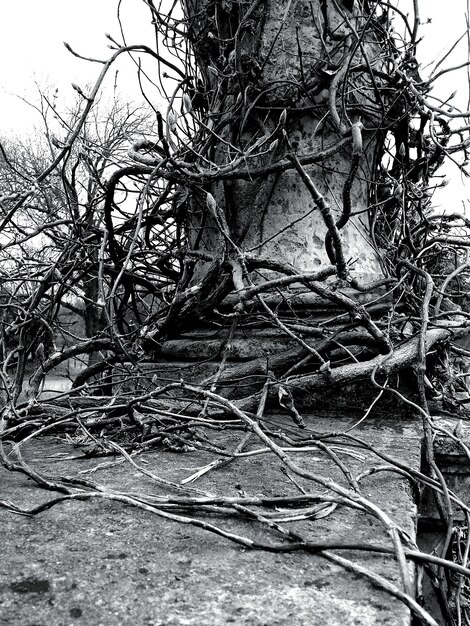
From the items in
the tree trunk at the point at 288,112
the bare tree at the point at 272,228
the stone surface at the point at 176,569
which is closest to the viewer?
the stone surface at the point at 176,569

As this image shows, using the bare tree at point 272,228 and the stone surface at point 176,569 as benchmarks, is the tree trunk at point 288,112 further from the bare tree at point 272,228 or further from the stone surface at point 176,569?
the stone surface at point 176,569

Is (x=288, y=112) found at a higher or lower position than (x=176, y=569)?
higher

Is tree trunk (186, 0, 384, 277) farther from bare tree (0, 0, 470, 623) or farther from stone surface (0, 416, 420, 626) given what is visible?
stone surface (0, 416, 420, 626)

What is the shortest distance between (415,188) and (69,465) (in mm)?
2934

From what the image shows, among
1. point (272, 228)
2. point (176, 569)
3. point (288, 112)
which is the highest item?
point (288, 112)

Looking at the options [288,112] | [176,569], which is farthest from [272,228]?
[176,569]

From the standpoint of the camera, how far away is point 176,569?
1.16 metres

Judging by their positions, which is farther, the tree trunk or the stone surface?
the tree trunk

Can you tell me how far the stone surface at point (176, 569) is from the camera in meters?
0.99

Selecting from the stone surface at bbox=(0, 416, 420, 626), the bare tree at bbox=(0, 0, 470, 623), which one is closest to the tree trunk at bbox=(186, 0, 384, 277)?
the bare tree at bbox=(0, 0, 470, 623)

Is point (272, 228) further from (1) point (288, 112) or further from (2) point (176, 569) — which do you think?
(2) point (176, 569)

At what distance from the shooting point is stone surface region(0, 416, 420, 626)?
0.99m

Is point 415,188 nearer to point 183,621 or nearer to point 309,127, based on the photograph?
point 309,127

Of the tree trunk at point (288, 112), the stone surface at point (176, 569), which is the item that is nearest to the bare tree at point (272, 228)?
the tree trunk at point (288, 112)
